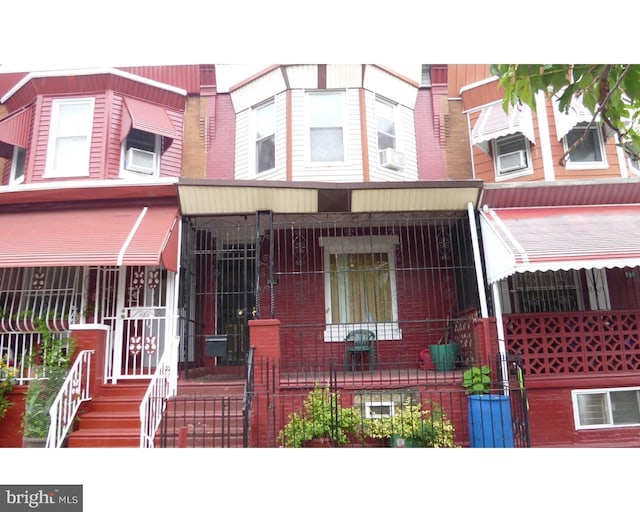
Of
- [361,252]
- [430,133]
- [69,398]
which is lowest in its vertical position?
[69,398]

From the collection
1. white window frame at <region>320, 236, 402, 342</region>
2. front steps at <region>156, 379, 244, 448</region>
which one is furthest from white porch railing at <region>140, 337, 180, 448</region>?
white window frame at <region>320, 236, 402, 342</region>

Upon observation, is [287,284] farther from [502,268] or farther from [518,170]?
[518,170]

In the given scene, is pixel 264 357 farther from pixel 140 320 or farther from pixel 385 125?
pixel 385 125

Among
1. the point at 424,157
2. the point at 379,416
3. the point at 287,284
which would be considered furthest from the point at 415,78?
the point at 379,416

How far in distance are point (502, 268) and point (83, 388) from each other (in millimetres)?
6748

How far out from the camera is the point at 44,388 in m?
7.05

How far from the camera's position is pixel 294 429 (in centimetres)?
665

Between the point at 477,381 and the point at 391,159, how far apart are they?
5508mm

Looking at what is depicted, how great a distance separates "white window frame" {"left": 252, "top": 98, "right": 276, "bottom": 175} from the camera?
37.6 feet

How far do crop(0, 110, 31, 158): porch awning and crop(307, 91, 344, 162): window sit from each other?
6.25 metres

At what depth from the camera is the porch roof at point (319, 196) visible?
862 centimetres

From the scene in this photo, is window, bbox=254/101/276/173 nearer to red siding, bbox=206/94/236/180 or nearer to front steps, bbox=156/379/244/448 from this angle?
red siding, bbox=206/94/236/180

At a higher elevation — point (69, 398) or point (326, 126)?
point (326, 126)

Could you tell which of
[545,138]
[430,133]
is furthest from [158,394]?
[545,138]
